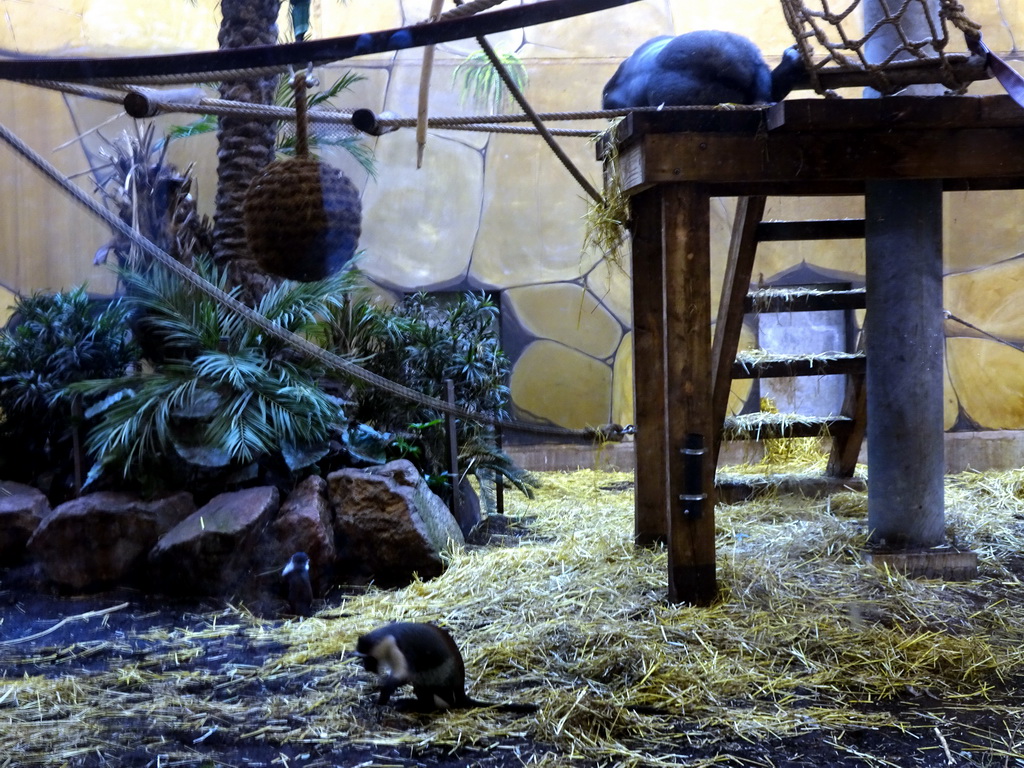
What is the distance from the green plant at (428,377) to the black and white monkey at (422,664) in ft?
9.32

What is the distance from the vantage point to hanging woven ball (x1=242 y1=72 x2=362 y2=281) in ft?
11.3

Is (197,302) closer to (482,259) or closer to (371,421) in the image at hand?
(371,421)

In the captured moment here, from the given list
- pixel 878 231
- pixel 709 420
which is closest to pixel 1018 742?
pixel 709 420

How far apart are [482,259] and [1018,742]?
674 cm

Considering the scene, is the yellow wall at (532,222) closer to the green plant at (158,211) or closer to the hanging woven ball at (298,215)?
the green plant at (158,211)

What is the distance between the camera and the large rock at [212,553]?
4.93m

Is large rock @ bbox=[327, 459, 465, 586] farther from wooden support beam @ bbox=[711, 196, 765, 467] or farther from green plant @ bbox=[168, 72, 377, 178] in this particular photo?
green plant @ bbox=[168, 72, 377, 178]

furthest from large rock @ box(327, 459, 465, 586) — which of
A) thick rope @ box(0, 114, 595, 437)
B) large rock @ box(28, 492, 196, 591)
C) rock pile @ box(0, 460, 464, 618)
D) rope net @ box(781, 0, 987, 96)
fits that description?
rope net @ box(781, 0, 987, 96)

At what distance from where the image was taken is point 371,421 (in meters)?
6.52

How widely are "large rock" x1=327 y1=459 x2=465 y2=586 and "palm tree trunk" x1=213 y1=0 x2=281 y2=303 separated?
178 centimetres

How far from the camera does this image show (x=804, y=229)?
206 inches

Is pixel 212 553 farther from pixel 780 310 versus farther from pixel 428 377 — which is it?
pixel 780 310

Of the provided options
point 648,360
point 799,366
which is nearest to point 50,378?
point 648,360

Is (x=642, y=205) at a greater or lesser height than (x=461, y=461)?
greater
